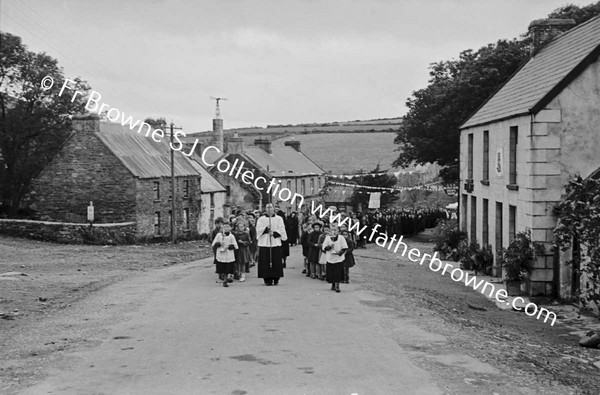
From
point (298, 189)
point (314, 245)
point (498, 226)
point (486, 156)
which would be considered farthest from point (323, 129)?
point (314, 245)

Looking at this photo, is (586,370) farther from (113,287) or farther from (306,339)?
(113,287)

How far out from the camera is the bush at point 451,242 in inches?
1323

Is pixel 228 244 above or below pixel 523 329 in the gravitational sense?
above

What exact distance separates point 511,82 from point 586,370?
19.2 metres

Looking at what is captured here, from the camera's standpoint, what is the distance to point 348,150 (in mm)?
115938

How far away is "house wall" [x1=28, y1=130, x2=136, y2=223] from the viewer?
4791cm

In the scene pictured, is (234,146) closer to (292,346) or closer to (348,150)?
(348,150)

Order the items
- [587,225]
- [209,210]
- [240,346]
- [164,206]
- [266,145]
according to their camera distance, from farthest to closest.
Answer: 1. [266,145]
2. [209,210]
3. [164,206]
4. [587,225]
5. [240,346]

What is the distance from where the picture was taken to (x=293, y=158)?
85.2 meters

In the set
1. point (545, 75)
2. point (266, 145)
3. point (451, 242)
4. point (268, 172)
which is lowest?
point (451, 242)

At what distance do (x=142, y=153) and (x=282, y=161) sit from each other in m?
30.9

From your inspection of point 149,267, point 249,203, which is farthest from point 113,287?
point 249,203

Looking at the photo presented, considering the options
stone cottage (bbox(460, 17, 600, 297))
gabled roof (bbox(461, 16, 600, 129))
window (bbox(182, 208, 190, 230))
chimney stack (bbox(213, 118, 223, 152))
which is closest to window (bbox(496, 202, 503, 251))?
stone cottage (bbox(460, 17, 600, 297))

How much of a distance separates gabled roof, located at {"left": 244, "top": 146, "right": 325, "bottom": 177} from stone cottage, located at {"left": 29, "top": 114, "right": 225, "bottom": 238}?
22.2 m
